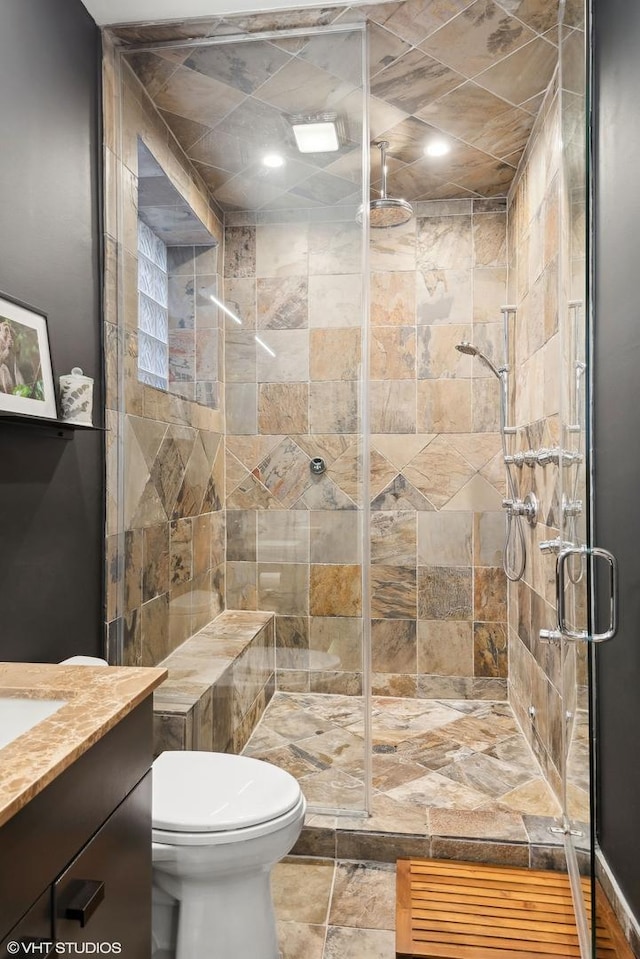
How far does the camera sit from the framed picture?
1.56m

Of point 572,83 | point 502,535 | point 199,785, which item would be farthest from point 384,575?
point 572,83

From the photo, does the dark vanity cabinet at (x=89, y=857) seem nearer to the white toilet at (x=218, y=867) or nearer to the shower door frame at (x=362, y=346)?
the white toilet at (x=218, y=867)

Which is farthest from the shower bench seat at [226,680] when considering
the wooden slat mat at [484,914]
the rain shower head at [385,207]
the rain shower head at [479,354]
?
the rain shower head at [385,207]

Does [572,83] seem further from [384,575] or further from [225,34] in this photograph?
[384,575]

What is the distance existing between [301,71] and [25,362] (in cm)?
138

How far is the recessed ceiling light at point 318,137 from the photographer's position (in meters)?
2.12

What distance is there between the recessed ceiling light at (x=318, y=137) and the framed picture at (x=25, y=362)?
1.06m

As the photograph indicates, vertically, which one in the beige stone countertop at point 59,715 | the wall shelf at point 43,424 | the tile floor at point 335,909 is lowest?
the tile floor at point 335,909

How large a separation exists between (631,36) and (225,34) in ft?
4.33

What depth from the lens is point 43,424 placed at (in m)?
1.64

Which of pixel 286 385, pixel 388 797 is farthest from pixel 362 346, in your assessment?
pixel 388 797

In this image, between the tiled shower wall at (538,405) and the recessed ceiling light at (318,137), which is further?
the tiled shower wall at (538,405)

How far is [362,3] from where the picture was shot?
6.57ft

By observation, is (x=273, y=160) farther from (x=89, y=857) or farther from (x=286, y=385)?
(x=89, y=857)
